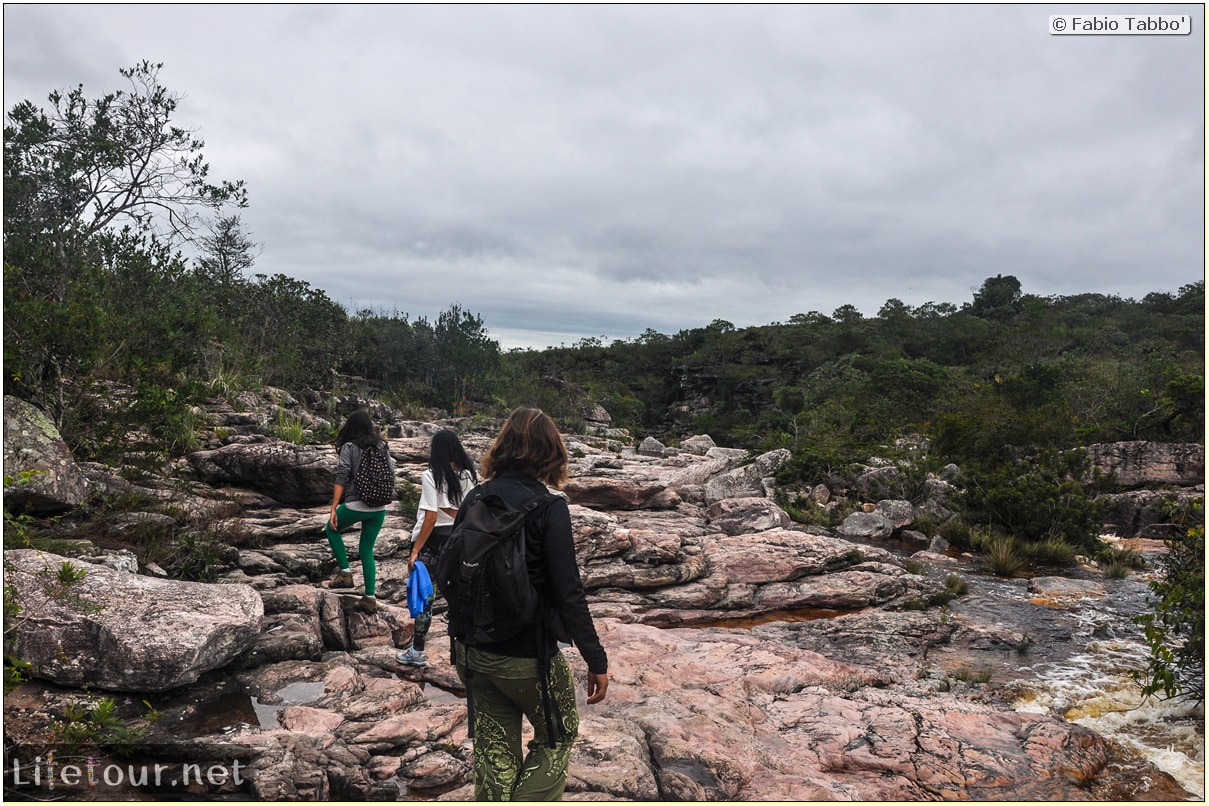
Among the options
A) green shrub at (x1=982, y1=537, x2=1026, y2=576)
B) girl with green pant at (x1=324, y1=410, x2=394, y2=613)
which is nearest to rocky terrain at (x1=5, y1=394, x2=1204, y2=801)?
girl with green pant at (x1=324, y1=410, x2=394, y2=613)

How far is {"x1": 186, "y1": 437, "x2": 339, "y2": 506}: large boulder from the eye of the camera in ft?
31.7

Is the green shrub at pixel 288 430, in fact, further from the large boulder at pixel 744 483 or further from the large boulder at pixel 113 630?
the large boulder at pixel 744 483

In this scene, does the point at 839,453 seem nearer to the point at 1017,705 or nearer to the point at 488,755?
the point at 1017,705

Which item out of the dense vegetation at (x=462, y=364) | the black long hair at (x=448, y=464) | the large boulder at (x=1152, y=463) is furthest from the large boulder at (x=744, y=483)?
Answer: the black long hair at (x=448, y=464)

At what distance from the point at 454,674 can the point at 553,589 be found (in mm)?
2850

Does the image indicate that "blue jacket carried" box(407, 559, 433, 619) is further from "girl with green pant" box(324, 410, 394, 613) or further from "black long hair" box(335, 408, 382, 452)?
"black long hair" box(335, 408, 382, 452)

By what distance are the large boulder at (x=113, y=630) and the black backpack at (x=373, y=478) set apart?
1486mm

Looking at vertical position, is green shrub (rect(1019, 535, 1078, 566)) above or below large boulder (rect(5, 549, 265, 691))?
below

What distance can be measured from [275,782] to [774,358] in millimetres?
49840

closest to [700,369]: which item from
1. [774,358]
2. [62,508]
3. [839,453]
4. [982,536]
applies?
[774,358]

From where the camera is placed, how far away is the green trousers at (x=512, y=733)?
286cm

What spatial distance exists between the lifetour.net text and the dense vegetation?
4.75m

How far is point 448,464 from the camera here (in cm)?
505

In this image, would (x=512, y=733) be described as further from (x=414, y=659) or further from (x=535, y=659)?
(x=414, y=659)
